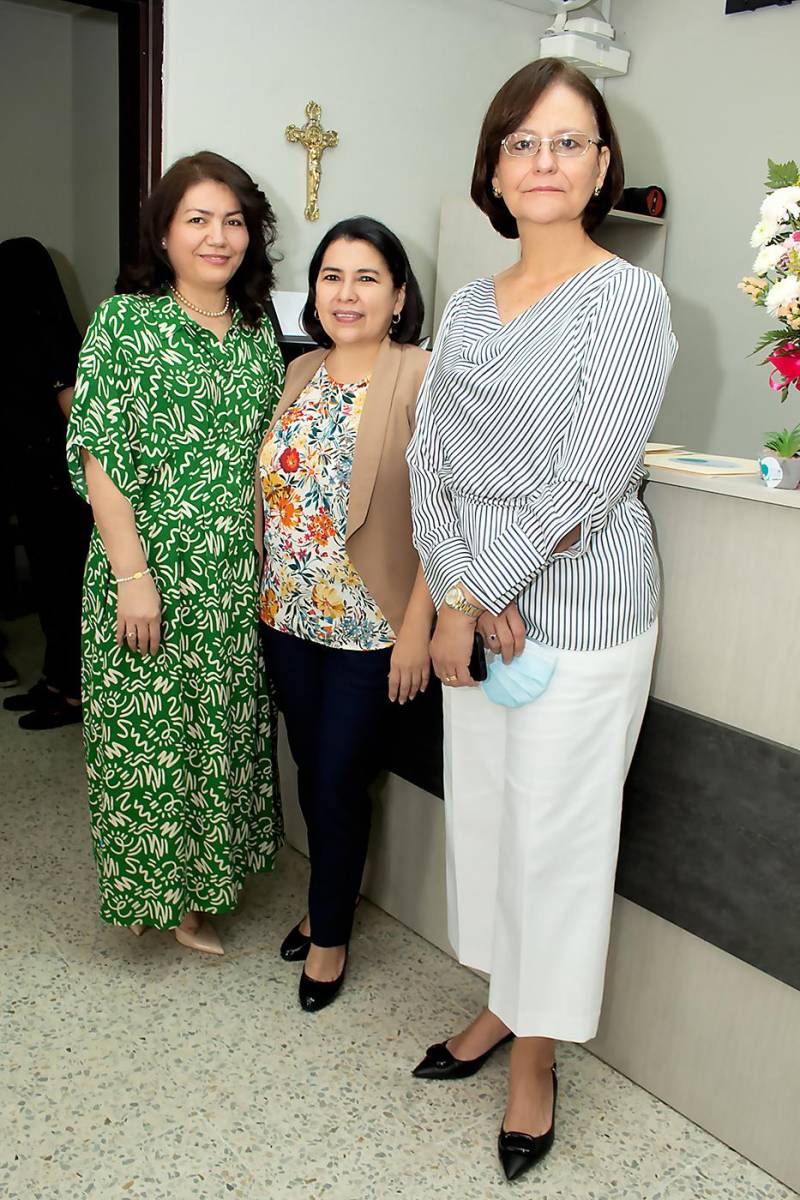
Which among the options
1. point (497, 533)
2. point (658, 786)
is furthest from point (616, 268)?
point (658, 786)

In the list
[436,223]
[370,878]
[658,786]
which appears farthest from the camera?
[436,223]

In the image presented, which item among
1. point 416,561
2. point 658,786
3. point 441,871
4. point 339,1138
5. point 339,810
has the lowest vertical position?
point 339,1138

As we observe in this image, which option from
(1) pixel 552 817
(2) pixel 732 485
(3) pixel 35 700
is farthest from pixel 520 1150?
(3) pixel 35 700

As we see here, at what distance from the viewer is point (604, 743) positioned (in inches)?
59.9

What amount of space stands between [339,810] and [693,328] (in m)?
2.28

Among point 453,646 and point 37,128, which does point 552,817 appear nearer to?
point 453,646

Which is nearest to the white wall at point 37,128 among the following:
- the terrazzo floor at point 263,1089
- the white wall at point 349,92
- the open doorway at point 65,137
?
the open doorway at point 65,137

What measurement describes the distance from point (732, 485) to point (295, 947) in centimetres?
128

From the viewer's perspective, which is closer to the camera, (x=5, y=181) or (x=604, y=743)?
(x=604, y=743)

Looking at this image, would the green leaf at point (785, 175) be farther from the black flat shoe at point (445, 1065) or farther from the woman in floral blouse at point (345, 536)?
the black flat shoe at point (445, 1065)

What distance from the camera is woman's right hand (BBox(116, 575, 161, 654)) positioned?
1857 millimetres

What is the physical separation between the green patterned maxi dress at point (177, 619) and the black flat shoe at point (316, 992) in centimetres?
22

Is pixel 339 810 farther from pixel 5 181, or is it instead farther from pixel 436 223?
pixel 5 181

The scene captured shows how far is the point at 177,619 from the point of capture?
1.94 meters
